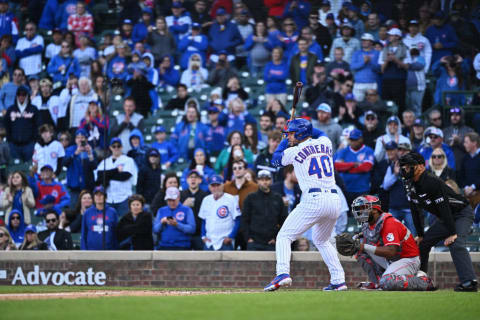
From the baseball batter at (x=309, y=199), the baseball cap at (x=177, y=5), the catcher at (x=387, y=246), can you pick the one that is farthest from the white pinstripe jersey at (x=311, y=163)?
the baseball cap at (x=177, y=5)

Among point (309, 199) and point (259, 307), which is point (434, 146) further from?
point (259, 307)

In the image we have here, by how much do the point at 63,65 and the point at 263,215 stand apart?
23.4 ft

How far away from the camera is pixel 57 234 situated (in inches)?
477

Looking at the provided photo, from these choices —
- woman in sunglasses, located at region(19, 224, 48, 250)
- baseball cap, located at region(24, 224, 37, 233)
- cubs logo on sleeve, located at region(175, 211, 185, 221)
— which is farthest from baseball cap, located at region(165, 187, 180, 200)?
baseball cap, located at region(24, 224, 37, 233)

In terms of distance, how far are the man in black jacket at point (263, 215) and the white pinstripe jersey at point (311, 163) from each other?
7.63ft

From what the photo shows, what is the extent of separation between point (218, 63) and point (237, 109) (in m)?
2.01

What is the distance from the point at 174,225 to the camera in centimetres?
1166

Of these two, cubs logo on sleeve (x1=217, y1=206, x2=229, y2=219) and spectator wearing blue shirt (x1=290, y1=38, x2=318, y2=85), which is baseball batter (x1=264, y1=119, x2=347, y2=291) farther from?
spectator wearing blue shirt (x1=290, y1=38, x2=318, y2=85)

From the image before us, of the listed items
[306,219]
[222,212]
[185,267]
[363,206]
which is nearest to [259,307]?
[306,219]

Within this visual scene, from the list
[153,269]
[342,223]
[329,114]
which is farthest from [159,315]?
[329,114]

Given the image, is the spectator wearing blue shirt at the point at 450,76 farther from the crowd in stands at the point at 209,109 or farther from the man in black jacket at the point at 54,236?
the man in black jacket at the point at 54,236

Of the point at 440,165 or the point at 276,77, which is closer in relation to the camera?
the point at 440,165

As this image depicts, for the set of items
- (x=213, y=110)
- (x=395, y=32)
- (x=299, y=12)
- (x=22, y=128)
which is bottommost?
(x=22, y=128)

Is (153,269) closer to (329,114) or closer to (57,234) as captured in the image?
(57,234)
